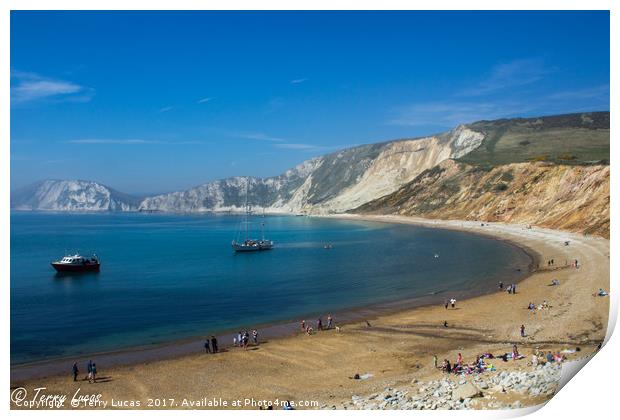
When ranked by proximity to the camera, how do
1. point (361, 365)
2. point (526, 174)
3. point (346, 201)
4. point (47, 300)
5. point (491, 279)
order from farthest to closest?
point (346, 201) < point (526, 174) < point (491, 279) < point (47, 300) < point (361, 365)

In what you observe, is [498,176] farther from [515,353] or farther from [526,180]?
[515,353]

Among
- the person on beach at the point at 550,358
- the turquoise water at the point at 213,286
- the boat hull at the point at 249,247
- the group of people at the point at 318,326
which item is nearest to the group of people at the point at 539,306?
the turquoise water at the point at 213,286

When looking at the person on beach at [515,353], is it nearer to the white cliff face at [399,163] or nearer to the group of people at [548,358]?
the group of people at [548,358]

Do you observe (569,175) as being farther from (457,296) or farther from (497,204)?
(457,296)
